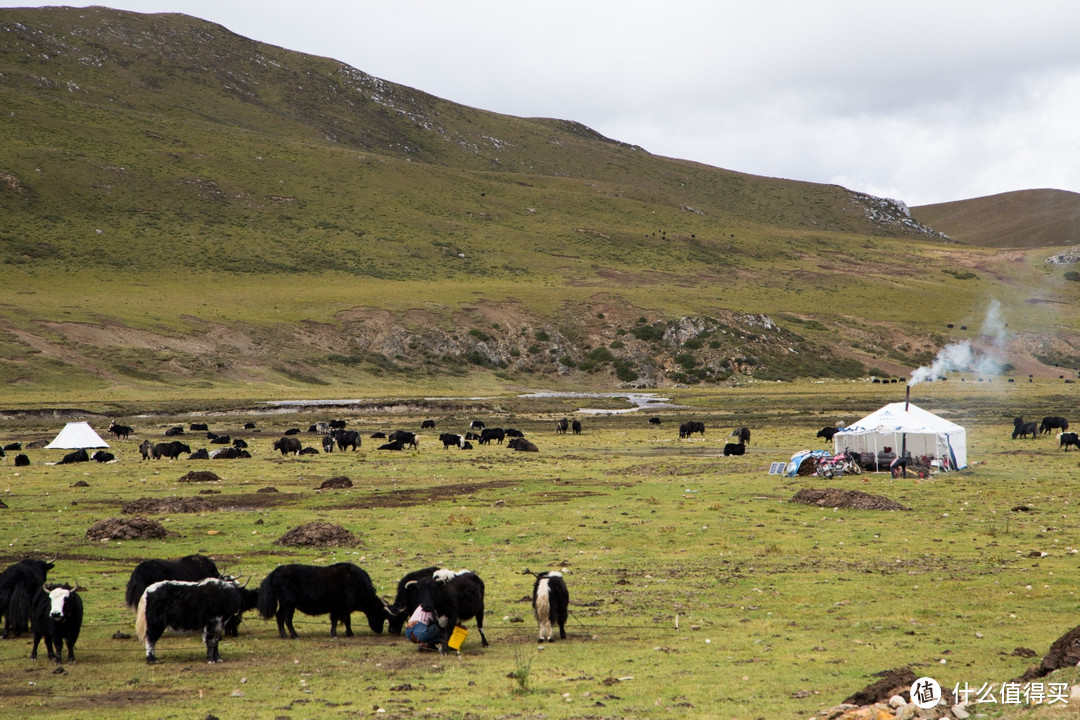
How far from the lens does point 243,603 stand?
14227mm

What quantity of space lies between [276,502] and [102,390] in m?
55.3

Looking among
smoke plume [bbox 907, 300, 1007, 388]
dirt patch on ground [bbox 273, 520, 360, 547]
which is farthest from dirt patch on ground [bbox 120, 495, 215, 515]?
smoke plume [bbox 907, 300, 1007, 388]

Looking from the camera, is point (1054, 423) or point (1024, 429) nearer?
point (1024, 429)

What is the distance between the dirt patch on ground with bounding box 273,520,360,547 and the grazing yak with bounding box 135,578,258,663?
782 centimetres

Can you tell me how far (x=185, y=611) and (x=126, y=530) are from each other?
10.4 m

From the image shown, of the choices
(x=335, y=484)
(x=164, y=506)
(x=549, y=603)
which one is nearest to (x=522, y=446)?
(x=335, y=484)

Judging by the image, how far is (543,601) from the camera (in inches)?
542

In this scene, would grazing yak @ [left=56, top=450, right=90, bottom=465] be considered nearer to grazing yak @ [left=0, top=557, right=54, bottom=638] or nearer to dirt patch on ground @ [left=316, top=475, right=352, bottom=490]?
dirt patch on ground @ [left=316, top=475, right=352, bottom=490]

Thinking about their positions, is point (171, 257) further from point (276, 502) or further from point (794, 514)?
point (794, 514)

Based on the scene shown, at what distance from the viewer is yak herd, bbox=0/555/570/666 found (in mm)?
12781

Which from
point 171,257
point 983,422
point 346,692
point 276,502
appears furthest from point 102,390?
point 346,692

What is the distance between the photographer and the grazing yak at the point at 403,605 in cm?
1445

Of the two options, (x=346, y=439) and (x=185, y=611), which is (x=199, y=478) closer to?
(x=346, y=439)

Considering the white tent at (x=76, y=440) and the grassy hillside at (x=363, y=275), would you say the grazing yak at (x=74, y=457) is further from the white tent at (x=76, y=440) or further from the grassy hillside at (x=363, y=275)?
the grassy hillside at (x=363, y=275)
